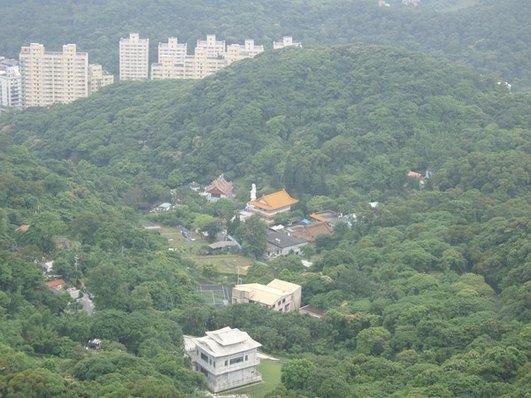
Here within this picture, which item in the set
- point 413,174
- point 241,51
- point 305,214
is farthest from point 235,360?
point 241,51

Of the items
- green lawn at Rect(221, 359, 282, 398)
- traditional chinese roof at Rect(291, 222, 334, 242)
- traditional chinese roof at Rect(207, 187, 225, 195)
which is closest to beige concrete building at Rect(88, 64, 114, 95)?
traditional chinese roof at Rect(207, 187, 225, 195)

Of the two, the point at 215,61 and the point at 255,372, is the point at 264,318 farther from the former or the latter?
the point at 215,61

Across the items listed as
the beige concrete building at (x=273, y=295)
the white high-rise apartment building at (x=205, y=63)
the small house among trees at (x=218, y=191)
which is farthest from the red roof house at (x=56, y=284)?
the white high-rise apartment building at (x=205, y=63)

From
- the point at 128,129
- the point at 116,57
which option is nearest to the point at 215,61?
the point at 116,57

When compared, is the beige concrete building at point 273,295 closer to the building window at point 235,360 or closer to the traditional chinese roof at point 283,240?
the building window at point 235,360

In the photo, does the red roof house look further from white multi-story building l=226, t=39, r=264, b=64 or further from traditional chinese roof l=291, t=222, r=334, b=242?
white multi-story building l=226, t=39, r=264, b=64

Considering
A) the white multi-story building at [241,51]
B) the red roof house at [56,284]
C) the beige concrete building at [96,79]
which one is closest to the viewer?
the red roof house at [56,284]

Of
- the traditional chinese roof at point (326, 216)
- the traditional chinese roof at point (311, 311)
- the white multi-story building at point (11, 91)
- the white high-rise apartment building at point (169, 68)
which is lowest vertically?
the white multi-story building at point (11, 91)
